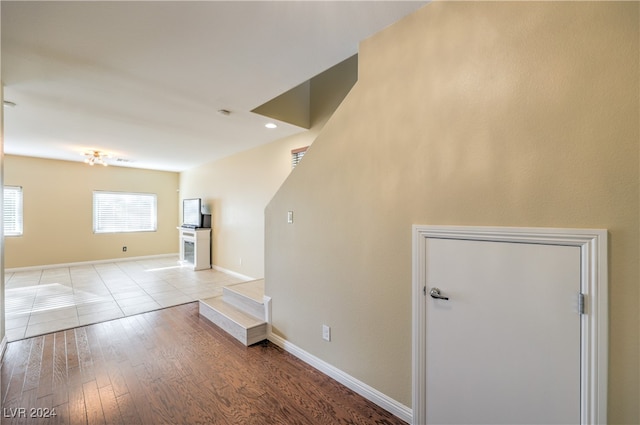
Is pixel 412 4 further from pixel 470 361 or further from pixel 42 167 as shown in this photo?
pixel 42 167

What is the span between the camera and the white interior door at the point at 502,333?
121 cm

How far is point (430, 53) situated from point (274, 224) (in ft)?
6.43

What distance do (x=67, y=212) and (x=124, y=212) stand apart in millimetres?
1129

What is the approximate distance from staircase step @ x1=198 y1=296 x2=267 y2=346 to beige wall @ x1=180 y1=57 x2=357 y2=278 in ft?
4.63

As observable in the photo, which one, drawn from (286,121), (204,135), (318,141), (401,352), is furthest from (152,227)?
(401,352)

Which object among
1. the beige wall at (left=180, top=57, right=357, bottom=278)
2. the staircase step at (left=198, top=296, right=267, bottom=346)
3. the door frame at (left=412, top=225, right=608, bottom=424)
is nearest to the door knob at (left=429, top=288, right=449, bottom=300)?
the door frame at (left=412, top=225, right=608, bottom=424)

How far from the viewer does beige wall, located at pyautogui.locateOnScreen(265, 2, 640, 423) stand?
110 centimetres

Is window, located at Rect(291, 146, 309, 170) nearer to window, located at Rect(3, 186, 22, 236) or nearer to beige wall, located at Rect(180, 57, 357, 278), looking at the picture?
beige wall, located at Rect(180, 57, 357, 278)

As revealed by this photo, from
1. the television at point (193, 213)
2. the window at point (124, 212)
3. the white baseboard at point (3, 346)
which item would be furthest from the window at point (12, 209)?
the white baseboard at point (3, 346)

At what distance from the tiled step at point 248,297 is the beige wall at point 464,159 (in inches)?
29.1

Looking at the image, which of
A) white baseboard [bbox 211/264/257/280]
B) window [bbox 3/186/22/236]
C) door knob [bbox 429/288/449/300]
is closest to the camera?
door knob [bbox 429/288/449/300]

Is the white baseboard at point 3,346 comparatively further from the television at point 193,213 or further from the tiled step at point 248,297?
the television at point 193,213

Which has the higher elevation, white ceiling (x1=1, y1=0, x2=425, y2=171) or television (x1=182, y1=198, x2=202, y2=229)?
white ceiling (x1=1, y1=0, x2=425, y2=171)

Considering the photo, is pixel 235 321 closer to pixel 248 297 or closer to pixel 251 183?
pixel 248 297
